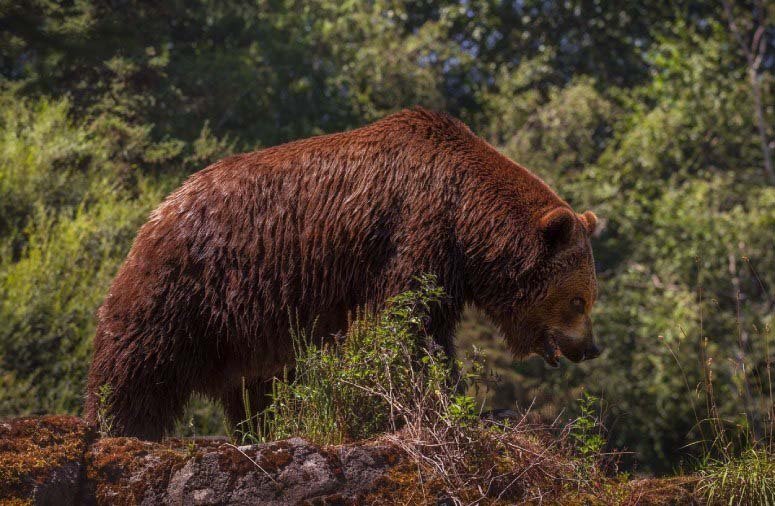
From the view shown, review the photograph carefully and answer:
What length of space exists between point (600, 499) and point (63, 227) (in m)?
12.2

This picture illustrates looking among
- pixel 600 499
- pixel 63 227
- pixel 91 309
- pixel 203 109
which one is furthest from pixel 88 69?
pixel 600 499

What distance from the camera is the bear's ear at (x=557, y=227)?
610 centimetres

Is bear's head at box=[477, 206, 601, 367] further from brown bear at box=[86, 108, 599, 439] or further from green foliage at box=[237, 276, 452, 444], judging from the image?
green foliage at box=[237, 276, 452, 444]

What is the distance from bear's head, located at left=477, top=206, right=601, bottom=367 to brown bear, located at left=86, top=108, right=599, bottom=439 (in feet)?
0.05

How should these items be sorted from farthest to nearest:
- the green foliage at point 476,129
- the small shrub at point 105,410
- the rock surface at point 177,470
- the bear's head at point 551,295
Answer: the green foliage at point 476,129
the bear's head at point 551,295
the small shrub at point 105,410
the rock surface at point 177,470

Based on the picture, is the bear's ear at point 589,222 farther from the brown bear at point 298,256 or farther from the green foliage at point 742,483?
the green foliage at point 742,483

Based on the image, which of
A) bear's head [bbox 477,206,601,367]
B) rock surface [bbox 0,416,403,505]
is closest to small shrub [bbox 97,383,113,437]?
rock surface [bbox 0,416,403,505]

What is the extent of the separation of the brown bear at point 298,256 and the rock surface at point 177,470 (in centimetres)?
153

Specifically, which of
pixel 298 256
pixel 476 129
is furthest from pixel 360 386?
pixel 476 129

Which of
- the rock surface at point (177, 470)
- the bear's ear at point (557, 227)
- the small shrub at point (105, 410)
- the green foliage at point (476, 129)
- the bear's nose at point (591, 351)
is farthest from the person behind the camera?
the green foliage at point (476, 129)

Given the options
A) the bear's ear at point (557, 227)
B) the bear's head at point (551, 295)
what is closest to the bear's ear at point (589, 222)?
the bear's head at point (551, 295)

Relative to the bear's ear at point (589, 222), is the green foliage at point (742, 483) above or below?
below

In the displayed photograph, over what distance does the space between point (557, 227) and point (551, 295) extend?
1.52 feet

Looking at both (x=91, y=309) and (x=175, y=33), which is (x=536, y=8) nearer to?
(x=175, y=33)
